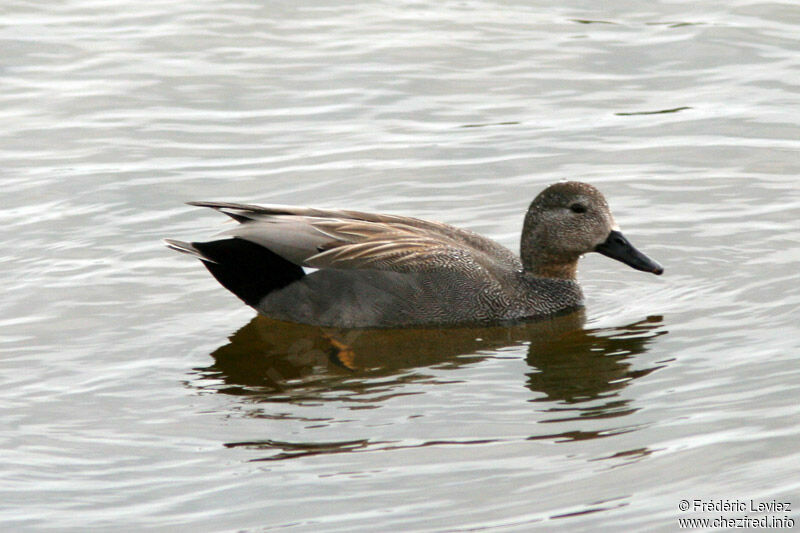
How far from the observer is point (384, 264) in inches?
336

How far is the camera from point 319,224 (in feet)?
28.5

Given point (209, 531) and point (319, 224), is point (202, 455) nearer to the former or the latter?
point (209, 531)

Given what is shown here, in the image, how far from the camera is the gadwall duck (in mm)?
8539

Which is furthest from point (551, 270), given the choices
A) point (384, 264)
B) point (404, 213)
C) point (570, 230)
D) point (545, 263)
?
point (404, 213)

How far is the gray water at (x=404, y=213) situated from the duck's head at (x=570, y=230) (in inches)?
14.5

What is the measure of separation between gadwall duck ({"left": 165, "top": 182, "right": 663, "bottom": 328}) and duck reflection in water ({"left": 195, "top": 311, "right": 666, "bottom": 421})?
0.41 feet

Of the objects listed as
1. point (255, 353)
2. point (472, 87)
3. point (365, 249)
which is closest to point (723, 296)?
point (365, 249)

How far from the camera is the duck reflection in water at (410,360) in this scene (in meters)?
7.45

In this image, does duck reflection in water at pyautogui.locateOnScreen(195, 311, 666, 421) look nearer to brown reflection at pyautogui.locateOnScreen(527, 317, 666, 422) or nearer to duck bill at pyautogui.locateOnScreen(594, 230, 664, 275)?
brown reflection at pyautogui.locateOnScreen(527, 317, 666, 422)

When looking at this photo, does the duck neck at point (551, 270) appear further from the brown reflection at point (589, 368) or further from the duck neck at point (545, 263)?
the brown reflection at point (589, 368)

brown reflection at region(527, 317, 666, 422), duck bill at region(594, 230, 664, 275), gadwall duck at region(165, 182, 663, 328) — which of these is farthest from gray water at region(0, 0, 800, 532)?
duck bill at region(594, 230, 664, 275)

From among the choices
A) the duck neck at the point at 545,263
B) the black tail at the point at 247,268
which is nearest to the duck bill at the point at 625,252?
the duck neck at the point at 545,263

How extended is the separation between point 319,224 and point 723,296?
2635 mm

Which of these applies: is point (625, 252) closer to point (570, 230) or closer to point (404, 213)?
point (570, 230)
